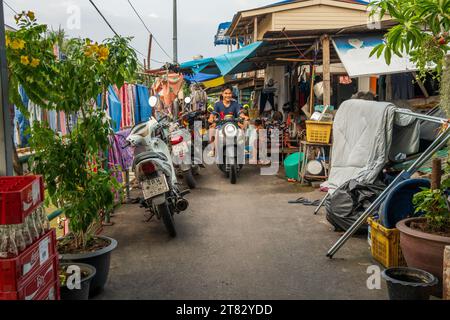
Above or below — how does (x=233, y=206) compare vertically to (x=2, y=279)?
below

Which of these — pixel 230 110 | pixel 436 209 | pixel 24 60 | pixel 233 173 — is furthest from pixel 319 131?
pixel 24 60

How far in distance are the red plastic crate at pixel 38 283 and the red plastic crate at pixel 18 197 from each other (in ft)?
1.36

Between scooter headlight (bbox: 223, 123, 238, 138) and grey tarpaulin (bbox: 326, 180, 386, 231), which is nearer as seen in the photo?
grey tarpaulin (bbox: 326, 180, 386, 231)

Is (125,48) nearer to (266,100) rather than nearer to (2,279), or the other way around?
(2,279)

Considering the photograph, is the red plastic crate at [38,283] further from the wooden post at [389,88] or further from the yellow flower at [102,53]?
the wooden post at [389,88]

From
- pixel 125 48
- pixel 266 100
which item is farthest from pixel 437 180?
pixel 266 100

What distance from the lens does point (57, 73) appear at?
3.68 meters

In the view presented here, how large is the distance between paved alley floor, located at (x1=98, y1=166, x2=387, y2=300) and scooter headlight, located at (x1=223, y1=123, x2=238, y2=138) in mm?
2168

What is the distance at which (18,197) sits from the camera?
2555mm

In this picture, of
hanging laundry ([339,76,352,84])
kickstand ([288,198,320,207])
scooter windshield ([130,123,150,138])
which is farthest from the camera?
hanging laundry ([339,76,352,84])

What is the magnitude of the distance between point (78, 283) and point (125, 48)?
7.11 feet

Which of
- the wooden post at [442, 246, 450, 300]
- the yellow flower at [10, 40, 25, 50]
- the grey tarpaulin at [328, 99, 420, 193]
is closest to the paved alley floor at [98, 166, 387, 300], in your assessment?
the wooden post at [442, 246, 450, 300]

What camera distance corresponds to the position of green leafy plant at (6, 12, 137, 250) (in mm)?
3750

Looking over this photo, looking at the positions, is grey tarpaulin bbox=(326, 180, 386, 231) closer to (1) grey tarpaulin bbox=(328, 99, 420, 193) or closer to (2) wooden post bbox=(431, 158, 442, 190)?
(1) grey tarpaulin bbox=(328, 99, 420, 193)
